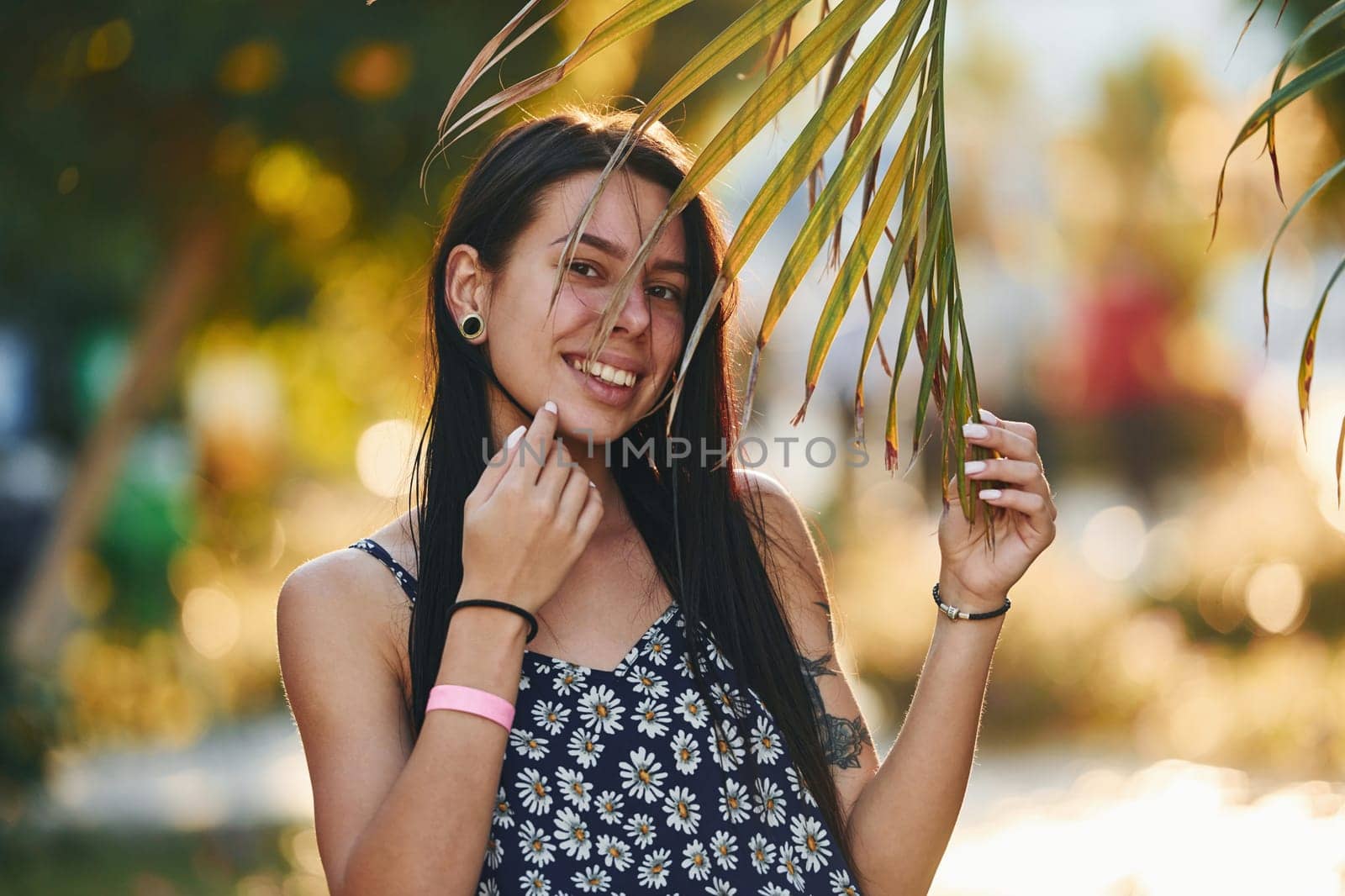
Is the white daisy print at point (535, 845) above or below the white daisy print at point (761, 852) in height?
below

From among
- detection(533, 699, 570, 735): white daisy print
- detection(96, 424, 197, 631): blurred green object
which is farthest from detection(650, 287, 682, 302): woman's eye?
detection(96, 424, 197, 631): blurred green object

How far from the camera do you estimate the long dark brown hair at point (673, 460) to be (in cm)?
179

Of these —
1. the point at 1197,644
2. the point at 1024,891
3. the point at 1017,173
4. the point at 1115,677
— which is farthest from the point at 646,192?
the point at 1017,173

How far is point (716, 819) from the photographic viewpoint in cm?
168

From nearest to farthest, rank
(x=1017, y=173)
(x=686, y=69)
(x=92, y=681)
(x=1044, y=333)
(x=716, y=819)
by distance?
(x=686, y=69) → (x=716, y=819) → (x=92, y=681) → (x=1017, y=173) → (x=1044, y=333)

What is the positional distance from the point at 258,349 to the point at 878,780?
636cm

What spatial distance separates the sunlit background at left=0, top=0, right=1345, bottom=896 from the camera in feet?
15.1

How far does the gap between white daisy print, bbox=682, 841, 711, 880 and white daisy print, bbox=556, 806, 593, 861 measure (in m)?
0.11

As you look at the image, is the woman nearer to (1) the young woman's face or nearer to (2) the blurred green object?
(1) the young woman's face

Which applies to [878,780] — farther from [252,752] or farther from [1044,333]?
[1044,333]

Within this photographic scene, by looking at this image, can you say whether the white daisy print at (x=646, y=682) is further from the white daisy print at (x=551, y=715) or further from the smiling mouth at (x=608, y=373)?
the smiling mouth at (x=608, y=373)

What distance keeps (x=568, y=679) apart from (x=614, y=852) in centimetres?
22

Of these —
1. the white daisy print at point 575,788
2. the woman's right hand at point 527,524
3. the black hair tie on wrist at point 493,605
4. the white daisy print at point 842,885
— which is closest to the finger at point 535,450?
the woman's right hand at point 527,524

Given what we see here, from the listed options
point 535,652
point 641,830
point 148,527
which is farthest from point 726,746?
point 148,527
